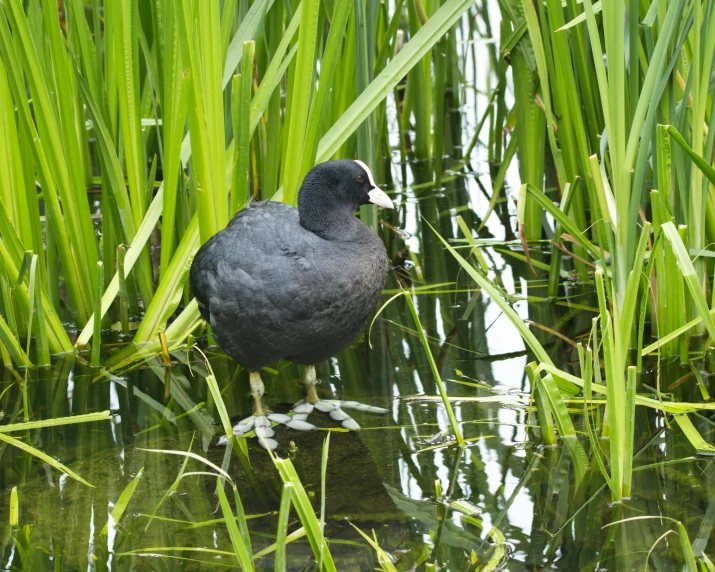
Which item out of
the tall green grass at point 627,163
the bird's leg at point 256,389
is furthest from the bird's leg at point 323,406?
the tall green grass at point 627,163

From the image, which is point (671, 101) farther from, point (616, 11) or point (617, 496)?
point (617, 496)

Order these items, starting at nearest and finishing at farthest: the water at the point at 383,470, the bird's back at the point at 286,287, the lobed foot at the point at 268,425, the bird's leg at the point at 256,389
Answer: the water at the point at 383,470, the bird's back at the point at 286,287, the lobed foot at the point at 268,425, the bird's leg at the point at 256,389

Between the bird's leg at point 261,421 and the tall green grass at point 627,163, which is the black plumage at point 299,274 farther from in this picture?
the tall green grass at point 627,163

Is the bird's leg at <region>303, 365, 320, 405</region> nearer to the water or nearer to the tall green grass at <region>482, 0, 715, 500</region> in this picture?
the water

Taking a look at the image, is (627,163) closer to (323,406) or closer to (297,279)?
(297,279)

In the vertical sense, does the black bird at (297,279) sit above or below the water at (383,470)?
above

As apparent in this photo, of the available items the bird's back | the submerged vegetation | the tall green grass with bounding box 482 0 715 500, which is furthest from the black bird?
the tall green grass with bounding box 482 0 715 500

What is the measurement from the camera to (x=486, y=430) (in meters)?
2.71

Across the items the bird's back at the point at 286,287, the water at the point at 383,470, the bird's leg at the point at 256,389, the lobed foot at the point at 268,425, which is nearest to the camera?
the water at the point at 383,470

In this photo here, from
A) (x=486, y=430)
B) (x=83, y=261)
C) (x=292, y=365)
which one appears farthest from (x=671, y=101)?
(x=83, y=261)

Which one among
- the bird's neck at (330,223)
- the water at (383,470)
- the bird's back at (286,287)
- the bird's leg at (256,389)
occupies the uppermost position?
the bird's neck at (330,223)

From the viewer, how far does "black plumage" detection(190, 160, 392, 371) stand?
2652 mm

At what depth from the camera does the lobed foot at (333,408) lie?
2.90 meters

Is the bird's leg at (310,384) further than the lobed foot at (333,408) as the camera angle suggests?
Yes
